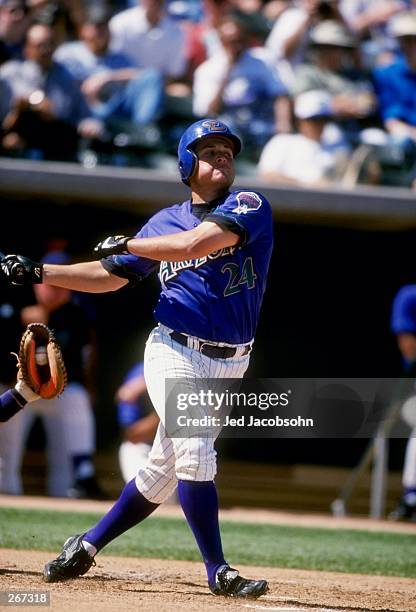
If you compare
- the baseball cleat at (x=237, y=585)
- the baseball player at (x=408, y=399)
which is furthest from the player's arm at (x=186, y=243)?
the baseball player at (x=408, y=399)

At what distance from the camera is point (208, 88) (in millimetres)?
8656

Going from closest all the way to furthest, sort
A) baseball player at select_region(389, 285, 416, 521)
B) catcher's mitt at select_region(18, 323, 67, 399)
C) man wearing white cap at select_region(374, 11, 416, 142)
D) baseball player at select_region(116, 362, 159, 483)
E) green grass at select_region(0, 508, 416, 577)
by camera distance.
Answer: catcher's mitt at select_region(18, 323, 67, 399)
green grass at select_region(0, 508, 416, 577)
baseball player at select_region(389, 285, 416, 521)
baseball player at select_region(116, 362, 159, 483)
man wearing white cap at select_region(374, 11, 416, 142)

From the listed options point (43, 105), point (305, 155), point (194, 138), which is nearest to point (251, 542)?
point (194, 138)

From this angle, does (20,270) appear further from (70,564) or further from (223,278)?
(70,564)

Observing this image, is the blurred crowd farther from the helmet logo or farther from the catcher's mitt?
the helmet logo

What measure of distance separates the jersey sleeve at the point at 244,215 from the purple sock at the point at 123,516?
1004mm

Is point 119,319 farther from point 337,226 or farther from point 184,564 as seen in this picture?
point 184,564

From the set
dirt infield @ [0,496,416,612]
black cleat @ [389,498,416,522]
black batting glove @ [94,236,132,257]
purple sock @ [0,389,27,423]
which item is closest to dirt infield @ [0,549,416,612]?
dirt infield @ [0,496,416,612]

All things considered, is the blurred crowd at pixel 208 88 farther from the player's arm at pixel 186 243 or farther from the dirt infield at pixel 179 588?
the player's arm at pixel 186 243

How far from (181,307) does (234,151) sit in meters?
0.63

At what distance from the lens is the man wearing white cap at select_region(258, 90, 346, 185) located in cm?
830

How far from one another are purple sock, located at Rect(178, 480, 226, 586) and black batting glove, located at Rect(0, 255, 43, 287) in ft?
2.96

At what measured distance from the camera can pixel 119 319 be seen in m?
9.78

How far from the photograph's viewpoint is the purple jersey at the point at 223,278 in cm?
379
